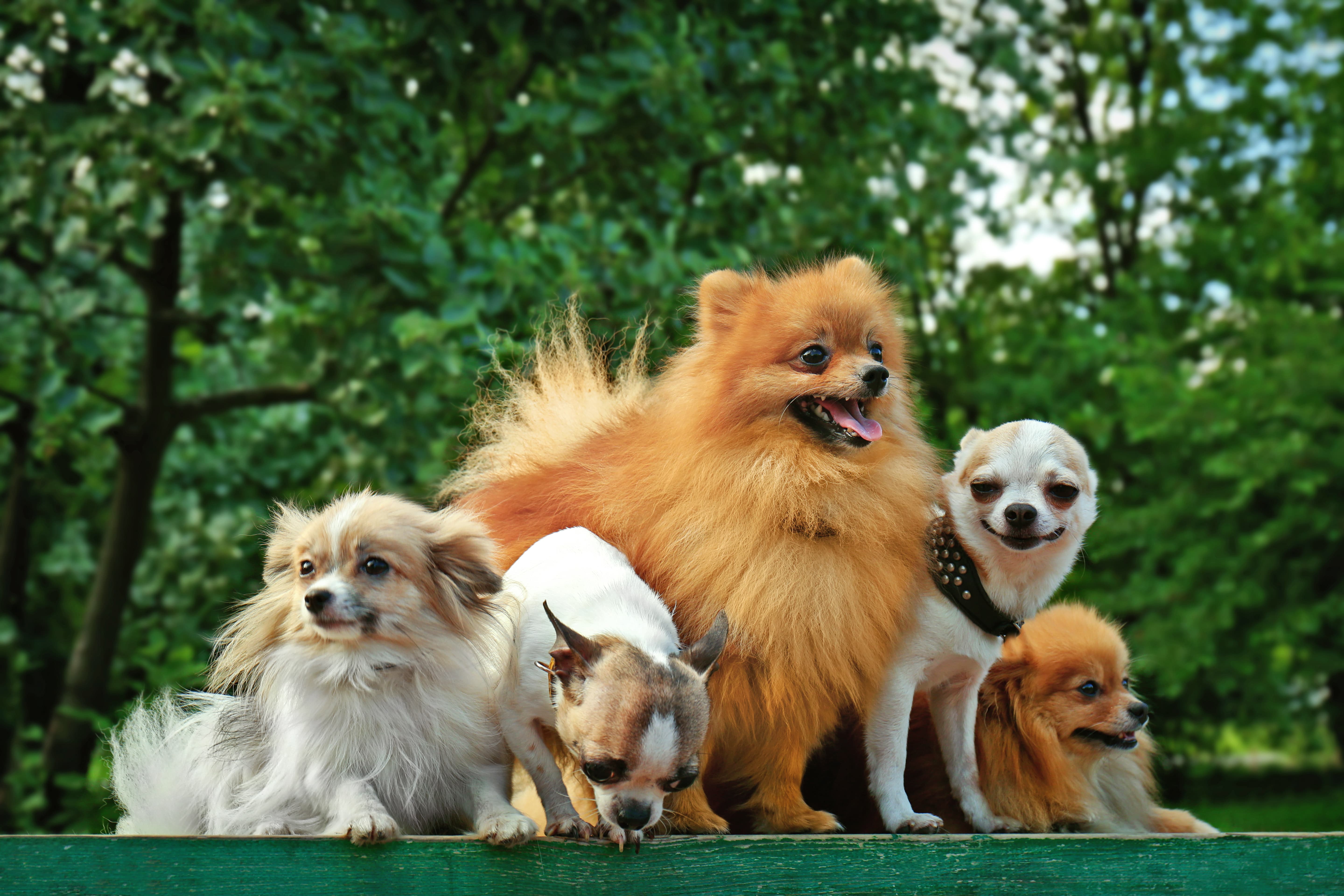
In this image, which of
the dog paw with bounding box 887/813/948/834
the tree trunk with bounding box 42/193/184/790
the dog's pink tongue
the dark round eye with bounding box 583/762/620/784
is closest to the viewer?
the dark round eye with bounding box 583/762/620/784

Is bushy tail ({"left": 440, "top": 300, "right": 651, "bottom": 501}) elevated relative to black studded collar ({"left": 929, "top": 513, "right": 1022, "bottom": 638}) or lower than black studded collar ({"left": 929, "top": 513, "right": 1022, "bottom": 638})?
elevated

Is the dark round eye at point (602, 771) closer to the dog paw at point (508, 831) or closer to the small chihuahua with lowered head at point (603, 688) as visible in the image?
the small chihuahua with lowered head at point (603, 688)

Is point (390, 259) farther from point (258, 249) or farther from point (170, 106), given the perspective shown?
point (170, 106)

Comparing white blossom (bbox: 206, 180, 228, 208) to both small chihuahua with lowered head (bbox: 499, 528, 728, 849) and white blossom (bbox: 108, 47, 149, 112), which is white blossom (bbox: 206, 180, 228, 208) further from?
small chihuahua with lowered head (bbox: 499, 528, 728, 849)

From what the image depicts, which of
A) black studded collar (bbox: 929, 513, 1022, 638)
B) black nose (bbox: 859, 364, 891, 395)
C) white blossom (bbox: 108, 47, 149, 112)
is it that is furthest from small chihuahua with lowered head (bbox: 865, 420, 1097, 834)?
white blossom (bbox: 108, 47, 149, 112)

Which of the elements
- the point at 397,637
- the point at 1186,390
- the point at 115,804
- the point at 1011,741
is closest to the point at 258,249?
the point at 115,804

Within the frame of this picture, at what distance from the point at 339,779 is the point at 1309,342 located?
6.56 meters

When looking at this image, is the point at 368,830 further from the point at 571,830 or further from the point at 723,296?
the point at 723,296

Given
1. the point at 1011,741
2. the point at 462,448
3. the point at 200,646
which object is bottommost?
the point at 200,646

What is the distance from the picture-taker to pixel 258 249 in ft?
14.0

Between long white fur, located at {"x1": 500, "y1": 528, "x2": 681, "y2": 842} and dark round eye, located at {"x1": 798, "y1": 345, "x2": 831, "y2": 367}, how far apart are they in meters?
0.43

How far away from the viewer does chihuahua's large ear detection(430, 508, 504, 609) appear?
170 cm

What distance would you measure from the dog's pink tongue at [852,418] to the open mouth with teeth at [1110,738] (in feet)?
2.05

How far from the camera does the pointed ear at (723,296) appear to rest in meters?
2.00
